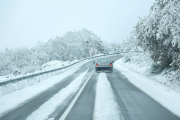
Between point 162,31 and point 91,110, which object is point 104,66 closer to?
point 162,31

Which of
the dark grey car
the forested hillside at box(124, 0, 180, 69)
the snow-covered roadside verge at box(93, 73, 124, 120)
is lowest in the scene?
the snow-covered roadside verge at box(93, 73, 124, 120)

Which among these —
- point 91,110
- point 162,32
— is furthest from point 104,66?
point 91,110

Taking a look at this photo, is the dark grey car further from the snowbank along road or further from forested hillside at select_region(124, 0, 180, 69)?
the snowbank along road

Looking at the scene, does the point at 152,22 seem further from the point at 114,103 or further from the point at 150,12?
the point at 114,103

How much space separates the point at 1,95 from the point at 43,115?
433 cm

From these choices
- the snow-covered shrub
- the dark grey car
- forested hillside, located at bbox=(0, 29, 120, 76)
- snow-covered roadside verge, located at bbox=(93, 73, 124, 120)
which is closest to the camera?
snow-covered roadside verge, located at bbox=(93, 73, 124, 120)

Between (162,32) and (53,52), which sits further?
(53,52)

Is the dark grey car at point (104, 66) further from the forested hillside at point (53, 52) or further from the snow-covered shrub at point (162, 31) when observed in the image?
the forested hillside at point (53, 52)

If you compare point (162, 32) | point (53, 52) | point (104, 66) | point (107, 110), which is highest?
point (53, 52)

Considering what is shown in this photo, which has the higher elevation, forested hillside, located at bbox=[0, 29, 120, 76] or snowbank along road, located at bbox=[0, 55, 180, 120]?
forested hillside, located at bbox=[0, 29, 120, 76]

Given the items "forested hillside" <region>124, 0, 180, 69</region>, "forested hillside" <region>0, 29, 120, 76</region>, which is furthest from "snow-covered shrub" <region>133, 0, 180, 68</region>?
"forested hillside" <region>0, 29, 120, 76</region>

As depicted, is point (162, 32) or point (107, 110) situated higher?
point (162, 32)

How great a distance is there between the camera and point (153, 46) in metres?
12.8

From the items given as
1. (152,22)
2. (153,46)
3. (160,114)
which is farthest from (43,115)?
(153,46)
